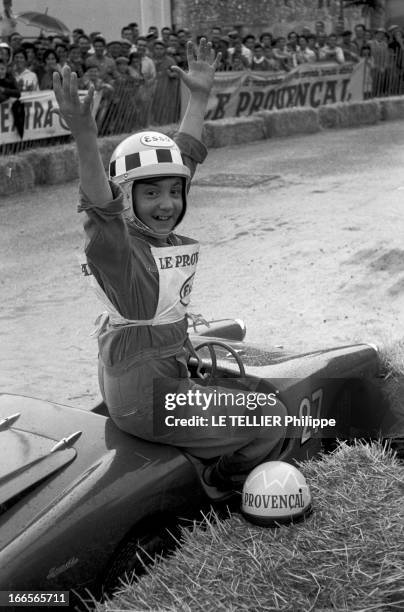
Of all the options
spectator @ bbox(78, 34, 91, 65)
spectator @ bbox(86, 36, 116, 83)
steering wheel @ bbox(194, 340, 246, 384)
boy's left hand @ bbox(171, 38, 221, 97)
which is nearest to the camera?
steering wheel @ bbox(194, 340, 246, 384)

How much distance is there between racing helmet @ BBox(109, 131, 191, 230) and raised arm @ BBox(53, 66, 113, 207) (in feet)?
1.23

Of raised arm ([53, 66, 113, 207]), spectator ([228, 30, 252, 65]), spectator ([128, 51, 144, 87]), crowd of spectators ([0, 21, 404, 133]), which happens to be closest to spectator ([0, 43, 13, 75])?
crowd of spectators ([0, 21, 404, 133])

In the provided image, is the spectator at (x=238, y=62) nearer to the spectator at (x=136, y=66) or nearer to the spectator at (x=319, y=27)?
the spectator at (x=136, y=66)

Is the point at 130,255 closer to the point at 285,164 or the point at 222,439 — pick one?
the point at 222,439

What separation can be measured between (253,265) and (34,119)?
6936 millimetres

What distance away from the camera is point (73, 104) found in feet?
8.53

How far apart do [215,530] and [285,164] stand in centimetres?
1172

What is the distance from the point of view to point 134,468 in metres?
3.08

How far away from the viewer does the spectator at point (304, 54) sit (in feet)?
64.0

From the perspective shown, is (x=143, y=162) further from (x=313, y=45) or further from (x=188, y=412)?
(x=313, y=45)

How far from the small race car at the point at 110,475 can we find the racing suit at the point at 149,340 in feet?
0.35

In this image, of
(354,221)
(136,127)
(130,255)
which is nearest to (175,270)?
(130,255)

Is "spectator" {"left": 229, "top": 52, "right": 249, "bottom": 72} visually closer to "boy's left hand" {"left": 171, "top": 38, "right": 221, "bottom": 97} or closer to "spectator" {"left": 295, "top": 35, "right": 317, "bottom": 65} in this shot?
"spectator" {"left": 295, "top": 35, "right": 317, "bottom": 65}

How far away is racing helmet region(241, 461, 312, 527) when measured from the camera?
272cm
